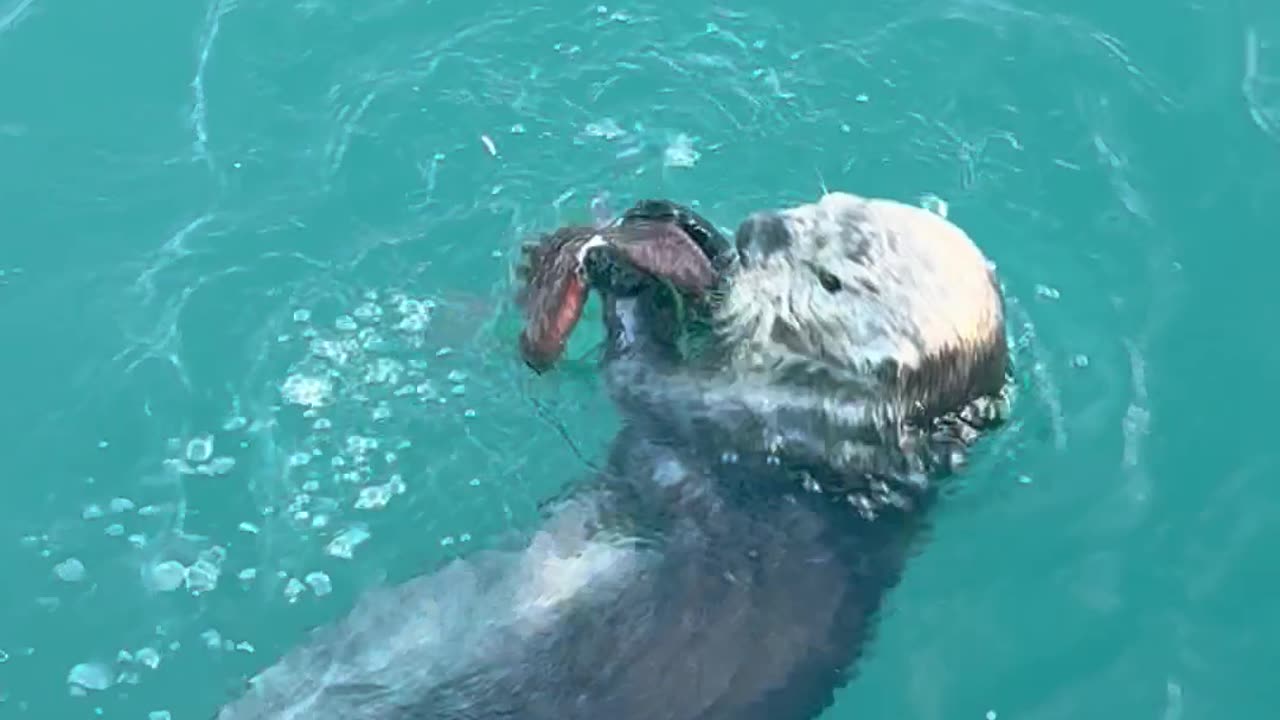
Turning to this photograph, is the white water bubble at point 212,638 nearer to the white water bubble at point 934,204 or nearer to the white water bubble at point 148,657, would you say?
the white water bubble at point 148,657

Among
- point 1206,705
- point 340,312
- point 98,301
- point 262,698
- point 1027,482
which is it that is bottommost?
point 1206,705

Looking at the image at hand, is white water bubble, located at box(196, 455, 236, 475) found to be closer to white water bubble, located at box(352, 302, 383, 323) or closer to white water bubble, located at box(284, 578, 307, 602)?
white water bubble, located at box(284, 578, 307, 602)

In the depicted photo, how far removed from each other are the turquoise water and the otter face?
38.1 inches

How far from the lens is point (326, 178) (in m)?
9.04

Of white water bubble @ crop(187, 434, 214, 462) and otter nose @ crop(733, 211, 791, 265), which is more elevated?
white water bubble @ crop(187, 434, 214, 462)

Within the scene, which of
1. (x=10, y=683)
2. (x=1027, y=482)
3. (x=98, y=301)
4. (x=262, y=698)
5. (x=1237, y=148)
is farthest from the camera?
(x=1237, y=148)

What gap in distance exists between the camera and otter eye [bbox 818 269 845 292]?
22.4 ft

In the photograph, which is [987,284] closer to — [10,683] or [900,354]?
[900,354]

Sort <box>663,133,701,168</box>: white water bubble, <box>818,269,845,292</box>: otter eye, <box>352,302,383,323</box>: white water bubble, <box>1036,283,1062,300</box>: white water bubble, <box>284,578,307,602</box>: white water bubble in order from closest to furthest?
<box>818,269,845,292</box>: otter eye, <box>284,578,307,602</box>: white water bubble, <box>352,302,383,323</box>: white water bubble, <box>1036,283,1062,300</box>: white water bubble, <box>663,133,701,168</box>: white water bubble

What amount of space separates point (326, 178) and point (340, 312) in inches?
42.9

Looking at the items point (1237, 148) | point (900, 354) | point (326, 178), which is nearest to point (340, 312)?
point (326, 178)

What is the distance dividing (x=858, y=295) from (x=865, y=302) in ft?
0.14

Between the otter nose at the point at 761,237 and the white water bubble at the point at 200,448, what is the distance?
8.85 ft

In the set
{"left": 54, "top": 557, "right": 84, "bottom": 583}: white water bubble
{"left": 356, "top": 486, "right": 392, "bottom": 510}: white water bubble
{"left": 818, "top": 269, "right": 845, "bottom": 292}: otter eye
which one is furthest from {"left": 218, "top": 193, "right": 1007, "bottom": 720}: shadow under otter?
{"left": 54, "top": 557, "right": 84, "bottom": 583}: white water bubble
